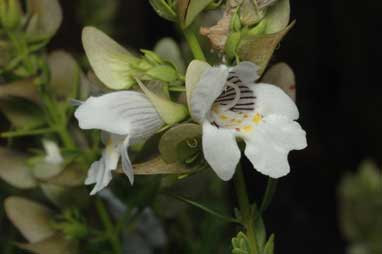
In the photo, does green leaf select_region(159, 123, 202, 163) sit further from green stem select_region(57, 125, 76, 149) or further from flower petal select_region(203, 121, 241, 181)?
green stem select_region(57, 125, 76, 149)

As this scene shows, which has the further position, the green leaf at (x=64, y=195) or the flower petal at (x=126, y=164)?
the green leaf at (x=64, y=195)

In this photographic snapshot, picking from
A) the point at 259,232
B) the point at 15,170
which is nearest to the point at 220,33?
the point at 259,232

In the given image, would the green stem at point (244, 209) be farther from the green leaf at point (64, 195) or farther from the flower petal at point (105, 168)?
the green leaf at point (64, 195)

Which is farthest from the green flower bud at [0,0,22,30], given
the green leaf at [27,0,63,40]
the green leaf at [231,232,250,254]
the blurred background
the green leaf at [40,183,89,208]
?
the blurred background

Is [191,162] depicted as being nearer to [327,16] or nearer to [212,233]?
[212,233]

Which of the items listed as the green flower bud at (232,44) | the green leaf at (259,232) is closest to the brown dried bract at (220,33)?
the green flower bud at (232,44)

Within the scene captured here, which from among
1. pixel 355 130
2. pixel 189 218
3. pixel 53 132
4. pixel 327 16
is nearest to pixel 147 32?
pixel 327 16
